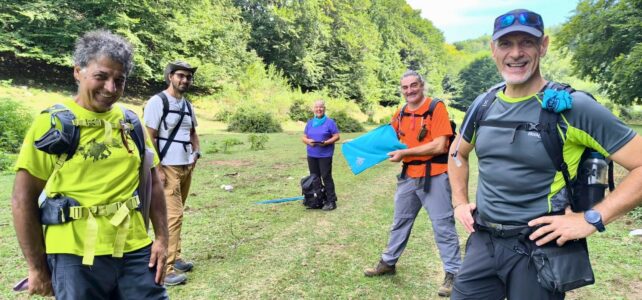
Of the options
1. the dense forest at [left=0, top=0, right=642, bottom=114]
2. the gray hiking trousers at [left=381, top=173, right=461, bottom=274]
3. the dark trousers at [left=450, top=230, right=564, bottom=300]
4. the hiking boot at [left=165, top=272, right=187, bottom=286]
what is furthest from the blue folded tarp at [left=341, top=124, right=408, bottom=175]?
the dense forest at [left=0, top=0, right=642, bottom=114]

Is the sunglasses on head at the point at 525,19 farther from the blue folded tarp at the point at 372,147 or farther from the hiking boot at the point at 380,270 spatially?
the hiking boot at the point at 380,270

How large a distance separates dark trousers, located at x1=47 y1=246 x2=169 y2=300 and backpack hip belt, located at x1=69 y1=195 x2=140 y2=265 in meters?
0.06

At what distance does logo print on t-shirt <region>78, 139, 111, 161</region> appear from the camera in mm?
2092

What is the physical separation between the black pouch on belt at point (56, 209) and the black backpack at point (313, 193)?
563cm

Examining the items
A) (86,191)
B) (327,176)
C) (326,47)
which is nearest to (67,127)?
(86,191)

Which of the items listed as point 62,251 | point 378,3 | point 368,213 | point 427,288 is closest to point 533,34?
point 62,251

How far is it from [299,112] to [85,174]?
96.7 feet

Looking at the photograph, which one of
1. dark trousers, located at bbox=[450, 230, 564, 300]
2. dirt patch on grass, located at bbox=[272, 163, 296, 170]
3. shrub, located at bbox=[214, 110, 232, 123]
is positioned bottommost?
shrub, located at bbox=[214, 110, 232, 123]

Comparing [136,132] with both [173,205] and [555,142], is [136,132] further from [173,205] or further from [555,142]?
[555,142]

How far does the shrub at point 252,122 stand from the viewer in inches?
971

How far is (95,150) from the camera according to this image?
2.12m

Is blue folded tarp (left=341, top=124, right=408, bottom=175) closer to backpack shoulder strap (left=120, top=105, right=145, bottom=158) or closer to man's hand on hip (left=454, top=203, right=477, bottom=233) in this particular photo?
man's hand on hip (left=454, top=203, right=477, bottom=233)

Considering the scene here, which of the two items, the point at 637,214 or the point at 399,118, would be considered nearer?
the point at 399,118

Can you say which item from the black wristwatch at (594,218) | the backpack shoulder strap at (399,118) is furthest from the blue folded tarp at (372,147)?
the black wristwatch at (594,218)
